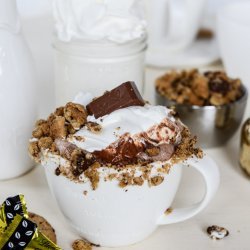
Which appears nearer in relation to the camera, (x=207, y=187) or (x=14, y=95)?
(x=207, y=187)

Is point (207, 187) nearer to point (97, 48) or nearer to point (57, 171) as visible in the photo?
point (57, 171)

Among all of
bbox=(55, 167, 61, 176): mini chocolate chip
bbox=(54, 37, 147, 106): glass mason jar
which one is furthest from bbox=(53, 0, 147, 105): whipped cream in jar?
bbox=(55, 167, 61, 176): mini chocolate chip

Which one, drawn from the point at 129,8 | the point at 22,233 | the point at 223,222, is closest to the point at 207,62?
the point at 129,8

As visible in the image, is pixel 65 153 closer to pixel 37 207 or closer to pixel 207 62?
pixel 37 207

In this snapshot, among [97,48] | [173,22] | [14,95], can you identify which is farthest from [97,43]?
[173,22]

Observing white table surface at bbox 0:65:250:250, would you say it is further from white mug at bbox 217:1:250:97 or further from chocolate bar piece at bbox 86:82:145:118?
white mug at bbox 217:1:250:97

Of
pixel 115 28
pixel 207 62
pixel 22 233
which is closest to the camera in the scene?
pixel 22 233

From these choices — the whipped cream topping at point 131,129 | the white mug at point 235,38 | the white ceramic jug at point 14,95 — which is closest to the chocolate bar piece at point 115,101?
the whipped cream topping at point 131,129
